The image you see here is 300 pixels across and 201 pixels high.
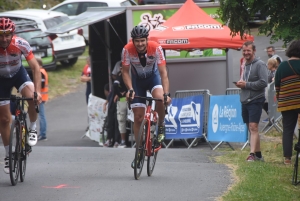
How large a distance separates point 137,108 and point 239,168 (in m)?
1.89

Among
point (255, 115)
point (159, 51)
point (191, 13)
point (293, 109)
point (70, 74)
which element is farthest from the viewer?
point (70, 74)

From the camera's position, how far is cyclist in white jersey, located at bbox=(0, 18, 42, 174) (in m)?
8.77

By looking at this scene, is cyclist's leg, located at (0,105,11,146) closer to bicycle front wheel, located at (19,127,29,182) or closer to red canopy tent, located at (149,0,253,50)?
bicycle front wheel, located at (19,127,29,182)

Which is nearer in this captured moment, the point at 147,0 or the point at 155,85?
Result: the point at 155,85

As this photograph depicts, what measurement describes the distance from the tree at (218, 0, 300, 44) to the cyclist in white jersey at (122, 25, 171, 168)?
3.63 feet

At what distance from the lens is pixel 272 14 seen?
910 centimetres

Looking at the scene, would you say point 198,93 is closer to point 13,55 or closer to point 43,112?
point 43,112

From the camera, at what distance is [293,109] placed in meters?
10.3

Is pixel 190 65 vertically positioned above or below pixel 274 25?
below

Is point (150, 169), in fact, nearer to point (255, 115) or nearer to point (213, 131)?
point (255, 115)

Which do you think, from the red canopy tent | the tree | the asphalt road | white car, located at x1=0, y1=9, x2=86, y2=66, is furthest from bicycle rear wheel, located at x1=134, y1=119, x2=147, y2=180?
white car, located at x1=0, y1=9, x2=86, y2=66

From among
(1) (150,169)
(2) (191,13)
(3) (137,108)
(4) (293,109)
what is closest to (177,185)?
(1) (150,169)

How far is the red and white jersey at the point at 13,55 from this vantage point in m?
8.94

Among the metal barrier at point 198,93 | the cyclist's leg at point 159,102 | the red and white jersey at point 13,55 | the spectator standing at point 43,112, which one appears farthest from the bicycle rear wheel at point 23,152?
the spectator standing at point 43,112
